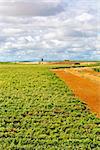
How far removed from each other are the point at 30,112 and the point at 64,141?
17.6 ft

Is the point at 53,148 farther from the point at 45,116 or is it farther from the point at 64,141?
the point at 45,116

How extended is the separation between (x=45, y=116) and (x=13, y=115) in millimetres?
1531

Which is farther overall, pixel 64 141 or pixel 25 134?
pixel 25 134

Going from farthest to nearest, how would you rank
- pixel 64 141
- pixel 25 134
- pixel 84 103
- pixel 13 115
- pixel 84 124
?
pixel 84 103 < pixel 13 115 < pixel 84 124 < pixel 25 134 < pixel 64 141

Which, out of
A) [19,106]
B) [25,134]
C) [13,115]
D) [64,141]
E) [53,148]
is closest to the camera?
[53,148]

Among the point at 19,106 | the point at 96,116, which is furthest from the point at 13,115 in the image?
the point at 96,116

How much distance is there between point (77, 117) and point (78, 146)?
4.66m

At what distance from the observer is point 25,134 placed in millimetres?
13711

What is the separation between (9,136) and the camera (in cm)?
1359

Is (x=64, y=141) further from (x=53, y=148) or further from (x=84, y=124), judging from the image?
(x=84, y=124)

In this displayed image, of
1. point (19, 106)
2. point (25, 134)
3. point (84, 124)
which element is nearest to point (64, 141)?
point (25, 134)

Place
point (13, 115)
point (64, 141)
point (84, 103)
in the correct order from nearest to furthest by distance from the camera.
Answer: point (64, 141), point (13, 115), point (84, 103)

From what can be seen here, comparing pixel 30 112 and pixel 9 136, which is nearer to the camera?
pixel 9 136

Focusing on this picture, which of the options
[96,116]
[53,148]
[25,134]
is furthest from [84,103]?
[53,148]
